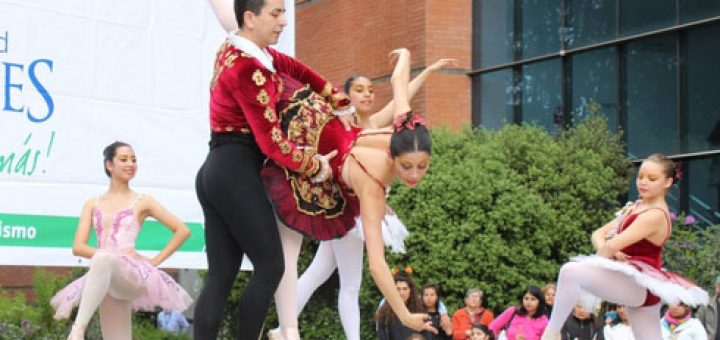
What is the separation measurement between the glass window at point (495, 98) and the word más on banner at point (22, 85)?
7.80 meters

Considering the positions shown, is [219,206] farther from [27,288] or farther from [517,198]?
[27,288]

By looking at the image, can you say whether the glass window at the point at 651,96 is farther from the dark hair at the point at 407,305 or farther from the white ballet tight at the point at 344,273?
the white ballet tight at the point at 344,273

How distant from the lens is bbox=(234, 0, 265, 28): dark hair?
5531mm

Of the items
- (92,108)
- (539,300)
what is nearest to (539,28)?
(539,300)

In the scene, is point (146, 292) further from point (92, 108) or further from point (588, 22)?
point (588, 22)

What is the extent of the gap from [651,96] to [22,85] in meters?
7.78

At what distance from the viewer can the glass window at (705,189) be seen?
12586 mm

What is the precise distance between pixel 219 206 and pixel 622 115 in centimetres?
918

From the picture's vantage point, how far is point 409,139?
17.5ft

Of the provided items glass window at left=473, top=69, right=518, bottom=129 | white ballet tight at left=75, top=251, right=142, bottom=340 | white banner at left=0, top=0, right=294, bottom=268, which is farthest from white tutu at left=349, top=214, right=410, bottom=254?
glass window at left=473, top=69, right=518, bottom=129

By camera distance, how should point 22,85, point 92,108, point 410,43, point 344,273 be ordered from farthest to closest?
point 410,43, point 92,108, point 22,85, point 344,273

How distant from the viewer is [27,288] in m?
14.1

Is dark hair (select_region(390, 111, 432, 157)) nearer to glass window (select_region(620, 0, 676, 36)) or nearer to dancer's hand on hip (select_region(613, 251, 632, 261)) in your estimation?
dancer's hand on hip (select_region(613, 251, 632, 261))

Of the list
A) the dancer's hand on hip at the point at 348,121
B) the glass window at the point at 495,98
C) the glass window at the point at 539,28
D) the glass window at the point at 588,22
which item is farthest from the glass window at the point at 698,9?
the dancer's hand on hip at the point at 348,121
